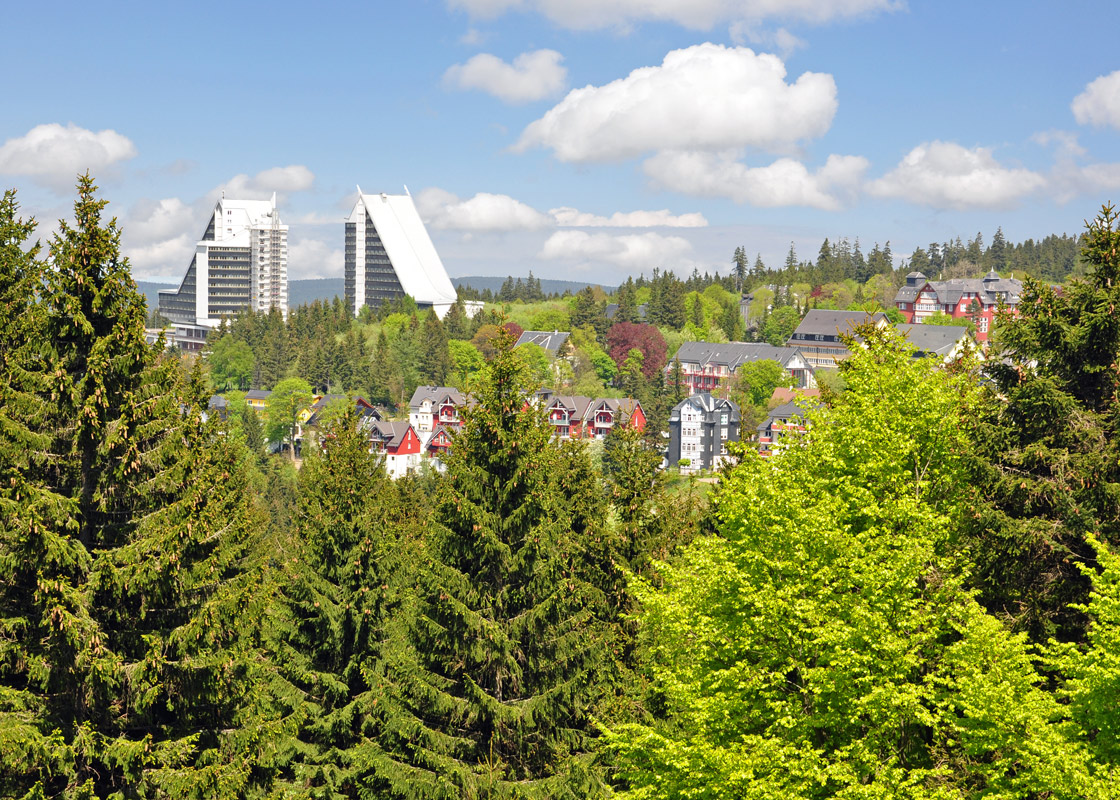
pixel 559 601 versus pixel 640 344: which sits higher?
pixel 640 344

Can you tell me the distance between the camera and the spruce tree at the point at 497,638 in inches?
654

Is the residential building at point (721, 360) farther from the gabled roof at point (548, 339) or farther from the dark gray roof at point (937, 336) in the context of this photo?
the gabled roof at point (548, 339)

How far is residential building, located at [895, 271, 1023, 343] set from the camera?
5684 inches

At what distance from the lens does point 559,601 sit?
17.2 m

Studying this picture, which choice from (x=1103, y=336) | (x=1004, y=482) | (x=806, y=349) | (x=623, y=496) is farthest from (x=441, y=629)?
(x=806, y=349)

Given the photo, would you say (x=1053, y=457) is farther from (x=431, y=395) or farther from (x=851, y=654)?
(x=431, y=395)

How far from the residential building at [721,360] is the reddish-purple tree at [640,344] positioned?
7.33 feet

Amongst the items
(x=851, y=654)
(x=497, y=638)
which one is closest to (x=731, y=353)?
(x=497, y=638)

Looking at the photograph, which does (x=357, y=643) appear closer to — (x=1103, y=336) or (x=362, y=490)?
(x=362, y=490)

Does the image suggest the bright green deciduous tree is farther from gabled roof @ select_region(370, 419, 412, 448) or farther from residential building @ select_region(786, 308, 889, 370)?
residential building @ select_region(786, 308, 889, 370)

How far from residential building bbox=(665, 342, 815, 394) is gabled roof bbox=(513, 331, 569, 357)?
51.7 ft

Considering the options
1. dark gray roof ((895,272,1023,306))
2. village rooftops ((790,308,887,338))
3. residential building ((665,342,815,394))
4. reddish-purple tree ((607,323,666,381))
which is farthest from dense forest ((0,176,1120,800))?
dark gray roof ((895,272,1023,306))

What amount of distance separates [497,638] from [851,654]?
583 centimetres

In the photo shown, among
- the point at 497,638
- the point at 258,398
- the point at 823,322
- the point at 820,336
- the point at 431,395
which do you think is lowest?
the point at 258,398
